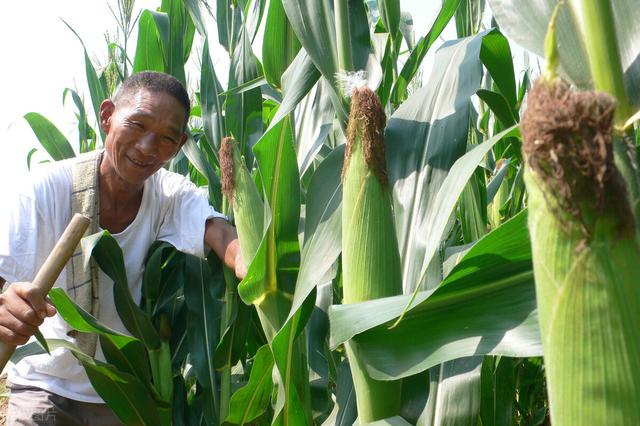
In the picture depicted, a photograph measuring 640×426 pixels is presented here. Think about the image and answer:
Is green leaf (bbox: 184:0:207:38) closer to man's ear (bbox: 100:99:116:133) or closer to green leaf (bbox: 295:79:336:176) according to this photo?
man's ear (bbox: 100:99:116:133)

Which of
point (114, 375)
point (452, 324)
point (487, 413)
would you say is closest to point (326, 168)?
point (452, 324)

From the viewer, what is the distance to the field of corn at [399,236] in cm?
58

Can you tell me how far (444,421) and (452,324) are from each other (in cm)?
36

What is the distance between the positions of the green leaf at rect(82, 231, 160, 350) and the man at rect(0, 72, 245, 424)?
0.19 metres

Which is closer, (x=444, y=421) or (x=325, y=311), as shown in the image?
(x=444, y=421)

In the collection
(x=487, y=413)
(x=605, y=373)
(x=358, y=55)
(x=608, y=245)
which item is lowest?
(x=487, y=413)

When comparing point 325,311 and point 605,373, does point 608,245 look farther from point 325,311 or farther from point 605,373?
point 325,311

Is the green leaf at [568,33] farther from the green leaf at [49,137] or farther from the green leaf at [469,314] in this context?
the green leaf at [49,137]

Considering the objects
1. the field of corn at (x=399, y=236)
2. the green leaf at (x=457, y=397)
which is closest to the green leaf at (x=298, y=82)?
the field of corn at (x=399, y=236)

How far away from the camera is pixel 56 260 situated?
157 centimetres

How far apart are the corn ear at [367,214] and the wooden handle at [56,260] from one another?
79cm

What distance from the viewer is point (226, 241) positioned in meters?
2.11

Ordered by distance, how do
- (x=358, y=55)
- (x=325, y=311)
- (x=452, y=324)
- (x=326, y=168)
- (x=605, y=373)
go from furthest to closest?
(x=325, y=311), (x=358, y=55), (x=326, y=168), (x=452, y=324), (x=605, y=373)

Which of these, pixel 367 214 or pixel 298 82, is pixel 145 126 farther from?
pixel 367 214
